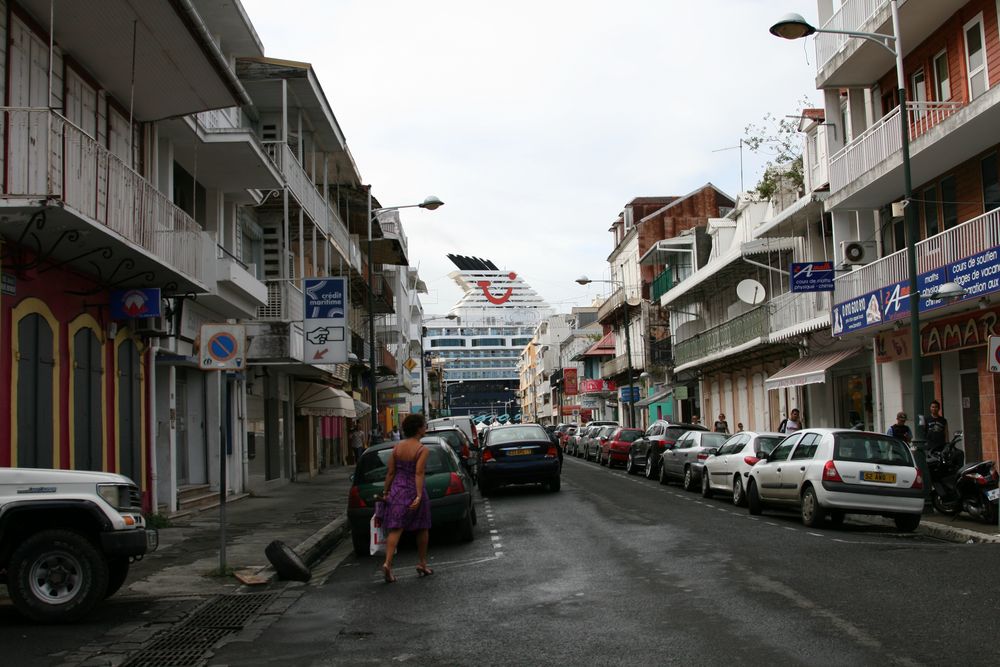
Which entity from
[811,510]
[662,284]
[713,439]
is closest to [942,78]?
[713,439]

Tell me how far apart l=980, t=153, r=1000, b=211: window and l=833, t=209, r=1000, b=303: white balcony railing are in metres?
1.19

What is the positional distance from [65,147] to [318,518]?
344 inches

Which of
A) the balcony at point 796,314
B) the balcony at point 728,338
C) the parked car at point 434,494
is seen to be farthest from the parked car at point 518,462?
the balcony at point 728,338

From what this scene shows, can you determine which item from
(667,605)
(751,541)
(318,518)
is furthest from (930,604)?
(318,518)

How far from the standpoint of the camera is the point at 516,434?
23766 millimetres

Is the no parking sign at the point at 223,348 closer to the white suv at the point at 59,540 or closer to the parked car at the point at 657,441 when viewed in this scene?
the white suv at the point at 59,540

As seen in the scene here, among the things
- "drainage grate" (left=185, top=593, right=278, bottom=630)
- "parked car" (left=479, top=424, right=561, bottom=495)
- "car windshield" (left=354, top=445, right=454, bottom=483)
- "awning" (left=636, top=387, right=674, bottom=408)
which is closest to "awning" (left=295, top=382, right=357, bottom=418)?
"parked car" (left=479, top=424, right=561, bottom=495)

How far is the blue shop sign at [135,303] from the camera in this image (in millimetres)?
16156

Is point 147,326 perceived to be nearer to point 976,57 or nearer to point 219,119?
point 219,119

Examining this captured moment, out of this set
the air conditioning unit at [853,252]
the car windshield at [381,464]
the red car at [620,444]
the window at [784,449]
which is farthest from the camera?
the red car at [620,444]

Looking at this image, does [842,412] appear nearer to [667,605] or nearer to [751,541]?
[751,541]

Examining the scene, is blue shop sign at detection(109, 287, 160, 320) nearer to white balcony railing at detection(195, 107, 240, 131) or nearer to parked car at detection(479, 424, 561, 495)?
white balcony railing at detection(195, 107, 240, 131)

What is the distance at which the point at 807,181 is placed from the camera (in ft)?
97.1

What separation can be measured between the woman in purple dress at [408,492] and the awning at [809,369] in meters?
18.6
